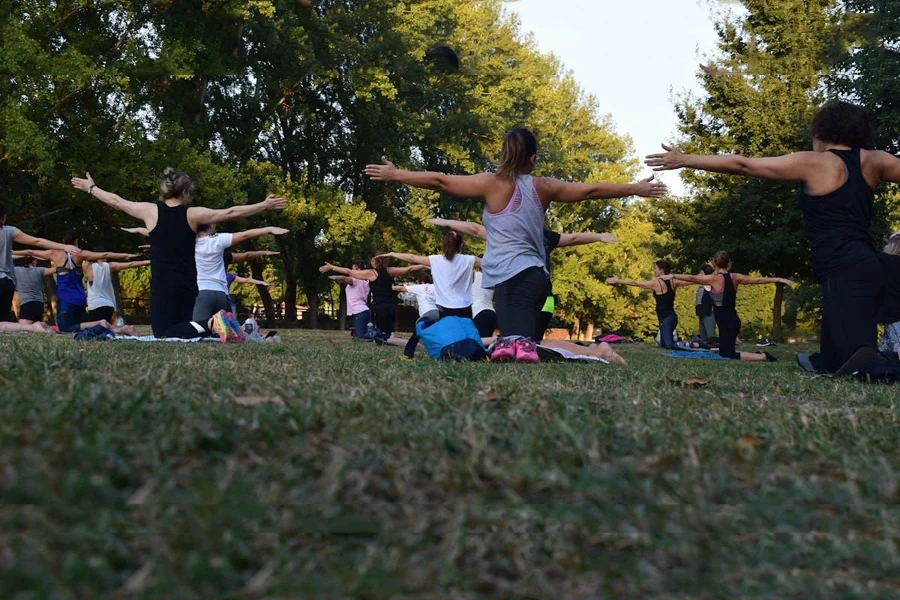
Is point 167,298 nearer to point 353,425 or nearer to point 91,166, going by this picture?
point 353,425

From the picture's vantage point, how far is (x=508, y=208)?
9133mm

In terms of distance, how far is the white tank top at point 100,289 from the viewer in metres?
18.4

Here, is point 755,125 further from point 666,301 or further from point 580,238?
point 580,238

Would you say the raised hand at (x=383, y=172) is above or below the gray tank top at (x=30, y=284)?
above

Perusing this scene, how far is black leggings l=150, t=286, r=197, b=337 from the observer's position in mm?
12219

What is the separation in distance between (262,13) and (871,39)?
18.9 meters

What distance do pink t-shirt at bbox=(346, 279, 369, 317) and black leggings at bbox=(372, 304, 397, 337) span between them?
1.87 ft

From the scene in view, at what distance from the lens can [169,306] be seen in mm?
12273

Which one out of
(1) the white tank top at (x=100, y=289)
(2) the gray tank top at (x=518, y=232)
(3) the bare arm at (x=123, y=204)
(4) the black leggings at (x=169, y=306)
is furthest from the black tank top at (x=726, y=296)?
(1) the white tank top at (x=100, y=289)

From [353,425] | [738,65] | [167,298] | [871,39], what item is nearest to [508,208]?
[167,298]

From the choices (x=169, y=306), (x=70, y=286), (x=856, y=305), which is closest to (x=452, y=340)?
(x=856, y=305)

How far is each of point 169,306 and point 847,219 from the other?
826 cm

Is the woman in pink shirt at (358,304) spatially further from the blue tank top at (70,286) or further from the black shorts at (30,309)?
the black shorts at (30,309)

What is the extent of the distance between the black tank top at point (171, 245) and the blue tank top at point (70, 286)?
772cm
